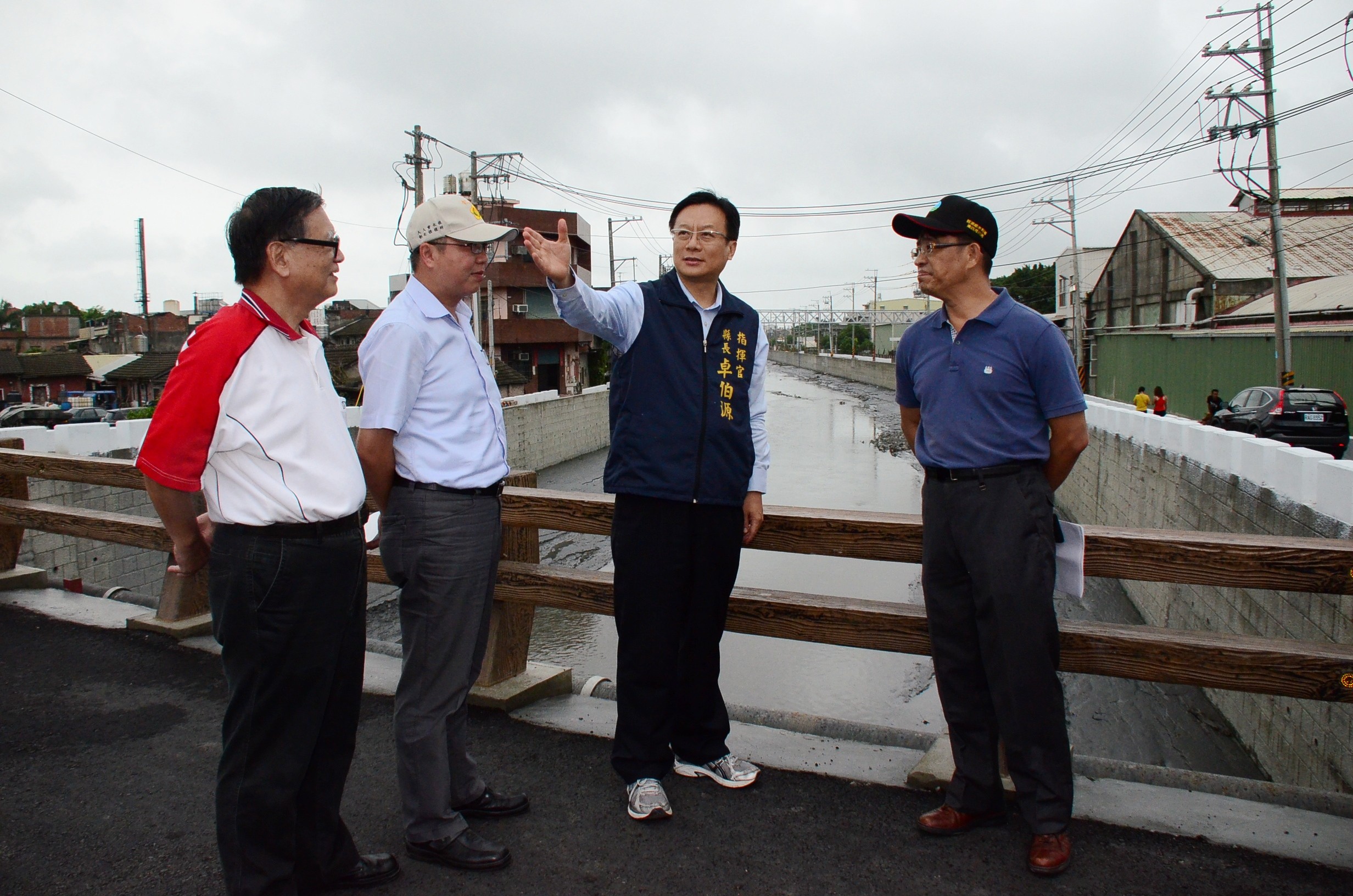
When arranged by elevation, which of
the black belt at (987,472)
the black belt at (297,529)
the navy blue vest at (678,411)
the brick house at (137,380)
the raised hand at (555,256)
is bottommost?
the black belt at (297,529)

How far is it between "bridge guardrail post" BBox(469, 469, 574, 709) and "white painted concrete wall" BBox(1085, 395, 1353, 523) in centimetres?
412

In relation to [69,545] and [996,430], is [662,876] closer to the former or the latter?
[996,430]

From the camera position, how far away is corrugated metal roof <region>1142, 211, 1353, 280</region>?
27.8m

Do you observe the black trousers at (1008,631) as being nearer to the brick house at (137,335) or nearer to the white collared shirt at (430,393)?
the white collared shirt at (430,393)

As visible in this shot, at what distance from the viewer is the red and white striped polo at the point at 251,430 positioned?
1899mm

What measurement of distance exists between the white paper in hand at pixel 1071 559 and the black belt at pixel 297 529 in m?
1.94

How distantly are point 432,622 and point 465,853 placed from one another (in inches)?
24.5

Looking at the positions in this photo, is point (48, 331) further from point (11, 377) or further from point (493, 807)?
point (493, 807)

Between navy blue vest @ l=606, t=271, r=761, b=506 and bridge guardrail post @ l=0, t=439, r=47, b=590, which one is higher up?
navy blue vest @ l=606, t=271, r=761, b=506

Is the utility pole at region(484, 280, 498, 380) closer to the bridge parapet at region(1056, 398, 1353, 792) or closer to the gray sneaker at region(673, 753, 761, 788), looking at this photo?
the bridge parapet at region(1056, 398, 1353, 792)

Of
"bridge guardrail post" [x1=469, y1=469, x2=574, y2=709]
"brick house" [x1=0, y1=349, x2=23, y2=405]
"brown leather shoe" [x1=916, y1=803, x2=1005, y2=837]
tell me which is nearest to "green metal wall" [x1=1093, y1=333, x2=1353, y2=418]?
"brown leather shoe" [x1=916, y1=803, x2=1005, y2=837]

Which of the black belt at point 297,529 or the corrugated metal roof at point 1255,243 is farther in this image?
the corrugated metal roof at point 1255,243

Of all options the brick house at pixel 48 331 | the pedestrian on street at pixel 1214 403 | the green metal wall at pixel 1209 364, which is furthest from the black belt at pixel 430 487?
the brick house at pixel 48 331

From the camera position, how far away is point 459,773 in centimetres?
260
